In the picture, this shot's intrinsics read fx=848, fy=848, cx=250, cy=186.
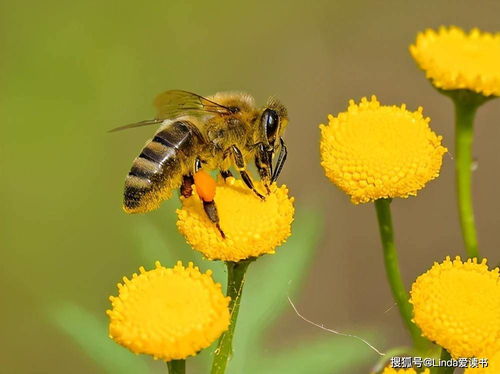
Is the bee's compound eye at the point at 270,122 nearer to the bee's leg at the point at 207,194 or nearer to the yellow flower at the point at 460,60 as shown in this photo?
the bee's leg at the point at 207,194

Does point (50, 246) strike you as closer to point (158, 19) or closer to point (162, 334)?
point (158, 19)

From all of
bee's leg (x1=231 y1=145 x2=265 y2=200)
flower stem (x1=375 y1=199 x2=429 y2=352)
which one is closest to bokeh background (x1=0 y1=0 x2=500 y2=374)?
flower stem (x1=375 y1=199 x2=429 y2=352)

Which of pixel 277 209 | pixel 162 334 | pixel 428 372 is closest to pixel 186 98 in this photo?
pixel 277 209

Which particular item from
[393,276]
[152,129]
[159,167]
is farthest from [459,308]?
[152,129]

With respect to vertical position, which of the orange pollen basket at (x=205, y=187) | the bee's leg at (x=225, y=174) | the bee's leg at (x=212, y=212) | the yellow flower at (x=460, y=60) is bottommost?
the bee's leg at (x=212, y=212)

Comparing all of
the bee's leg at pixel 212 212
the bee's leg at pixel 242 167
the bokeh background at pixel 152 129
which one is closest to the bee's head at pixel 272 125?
the bee's leg at pixel 242 167

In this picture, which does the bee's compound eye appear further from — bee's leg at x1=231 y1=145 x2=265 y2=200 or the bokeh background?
the bokeh background
